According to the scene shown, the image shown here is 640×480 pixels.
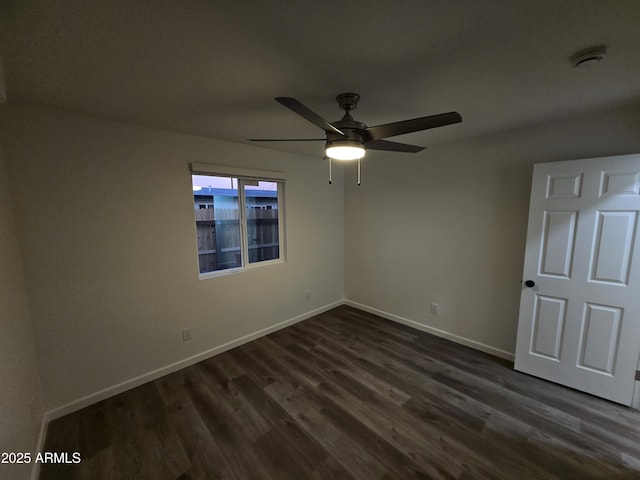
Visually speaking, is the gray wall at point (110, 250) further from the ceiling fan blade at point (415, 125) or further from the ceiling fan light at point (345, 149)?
the ceiling fan blade at point (415, 125)

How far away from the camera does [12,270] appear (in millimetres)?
1515

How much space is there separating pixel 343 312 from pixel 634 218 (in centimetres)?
313

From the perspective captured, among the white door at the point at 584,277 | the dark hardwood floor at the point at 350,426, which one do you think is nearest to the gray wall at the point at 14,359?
the dark hardwood floor at the point at 350,426

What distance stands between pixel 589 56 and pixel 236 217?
2.97 meters

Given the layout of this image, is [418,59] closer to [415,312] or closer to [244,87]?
[244,87]

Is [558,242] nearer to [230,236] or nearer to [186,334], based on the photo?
[230,236]

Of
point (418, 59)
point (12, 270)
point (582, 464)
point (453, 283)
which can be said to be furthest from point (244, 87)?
point (582, 464)

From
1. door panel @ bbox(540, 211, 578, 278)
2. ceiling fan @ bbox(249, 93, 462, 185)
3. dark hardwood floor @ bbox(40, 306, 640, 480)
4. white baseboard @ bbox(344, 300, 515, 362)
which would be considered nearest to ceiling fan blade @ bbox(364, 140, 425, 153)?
ceiling fan @ bbox(249, 93, 462, 185)

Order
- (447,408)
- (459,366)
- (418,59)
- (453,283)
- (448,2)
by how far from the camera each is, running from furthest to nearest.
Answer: (453,283), (459,366), (447,408), (418,59), (448,2)

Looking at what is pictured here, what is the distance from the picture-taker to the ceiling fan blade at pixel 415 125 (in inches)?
49.4

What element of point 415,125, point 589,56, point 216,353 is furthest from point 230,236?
point 589,56

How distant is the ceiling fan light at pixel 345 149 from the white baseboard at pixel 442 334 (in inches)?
102

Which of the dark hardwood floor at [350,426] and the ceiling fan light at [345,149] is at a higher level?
the ceiling fan light at [345,149]

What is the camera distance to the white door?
196cm
